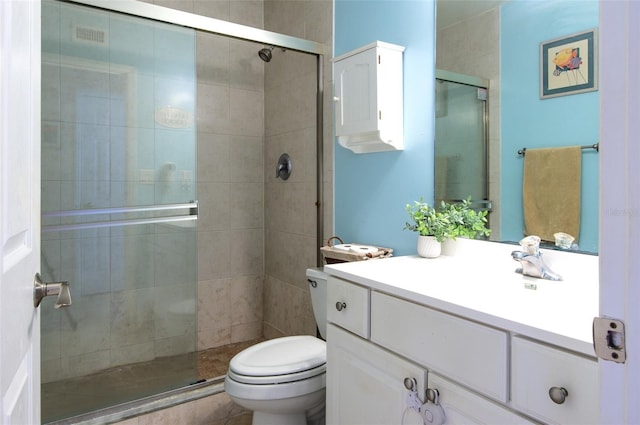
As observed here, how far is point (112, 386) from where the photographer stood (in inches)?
74.7

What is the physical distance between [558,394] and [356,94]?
1.42 metres

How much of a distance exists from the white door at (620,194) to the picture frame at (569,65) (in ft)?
2.84

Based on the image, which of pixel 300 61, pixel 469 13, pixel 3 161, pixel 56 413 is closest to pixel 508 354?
pixel 3 161

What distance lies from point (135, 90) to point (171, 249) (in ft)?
2.53

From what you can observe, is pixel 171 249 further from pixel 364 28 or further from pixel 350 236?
pixel 364 28

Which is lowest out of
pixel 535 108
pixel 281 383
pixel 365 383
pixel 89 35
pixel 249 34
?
pixel 281 383

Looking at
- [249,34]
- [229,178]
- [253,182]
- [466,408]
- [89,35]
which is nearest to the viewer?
[466,408]

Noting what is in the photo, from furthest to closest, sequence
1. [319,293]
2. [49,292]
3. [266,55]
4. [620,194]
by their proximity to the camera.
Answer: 1. [266,55]
2. [319,293]
3. [49,292]
4. [620,194]

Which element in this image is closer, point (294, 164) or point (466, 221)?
point (466, 221)

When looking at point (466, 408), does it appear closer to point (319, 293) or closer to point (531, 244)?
point (531, 244)

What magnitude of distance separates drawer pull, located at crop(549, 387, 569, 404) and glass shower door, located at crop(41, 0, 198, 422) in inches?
67.1

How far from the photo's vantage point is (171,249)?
204cm

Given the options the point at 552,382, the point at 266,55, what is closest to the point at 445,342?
the point at 552,382

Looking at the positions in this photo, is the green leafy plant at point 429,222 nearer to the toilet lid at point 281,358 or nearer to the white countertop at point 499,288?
the white countertop at point 499,288
